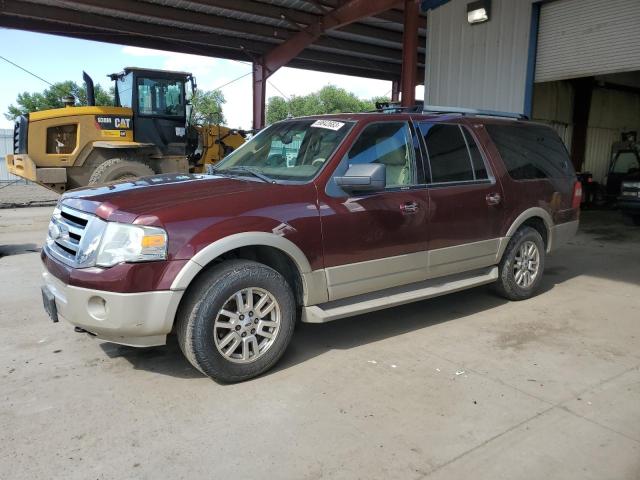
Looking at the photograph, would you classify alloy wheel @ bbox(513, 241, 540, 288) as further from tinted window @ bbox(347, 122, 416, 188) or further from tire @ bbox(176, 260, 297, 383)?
tire @ bbox(176, 260, 297, 383)

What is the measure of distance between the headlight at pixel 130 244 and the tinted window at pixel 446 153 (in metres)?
2.54

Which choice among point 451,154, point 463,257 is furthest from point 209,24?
point 463,257

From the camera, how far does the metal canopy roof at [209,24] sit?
1378cm

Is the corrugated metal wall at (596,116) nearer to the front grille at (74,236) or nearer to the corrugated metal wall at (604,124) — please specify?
the corrugated metal wall at (604,124)

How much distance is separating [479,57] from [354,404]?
33.4 feet

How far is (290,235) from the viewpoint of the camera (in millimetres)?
3758

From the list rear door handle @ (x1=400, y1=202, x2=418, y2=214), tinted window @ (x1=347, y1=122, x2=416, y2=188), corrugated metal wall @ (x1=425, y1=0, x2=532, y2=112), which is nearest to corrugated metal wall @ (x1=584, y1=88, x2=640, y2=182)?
corrugated metal wall @ (x1=425, y1=0, x2=532, y2=112)

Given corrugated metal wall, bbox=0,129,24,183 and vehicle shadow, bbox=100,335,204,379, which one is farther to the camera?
corrugated metal wall, bbox=0,129,24,183

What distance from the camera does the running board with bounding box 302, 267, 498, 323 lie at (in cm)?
397

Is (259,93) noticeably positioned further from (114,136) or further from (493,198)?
(493,198)

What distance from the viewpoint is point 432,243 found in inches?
183

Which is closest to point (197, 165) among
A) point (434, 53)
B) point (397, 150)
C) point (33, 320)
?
point (434, 53)

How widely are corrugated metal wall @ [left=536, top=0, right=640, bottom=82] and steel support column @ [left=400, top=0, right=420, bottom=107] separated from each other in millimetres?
2753

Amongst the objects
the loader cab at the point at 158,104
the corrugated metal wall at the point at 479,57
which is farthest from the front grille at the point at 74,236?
the corrugated metal wall at the point at 479,57
